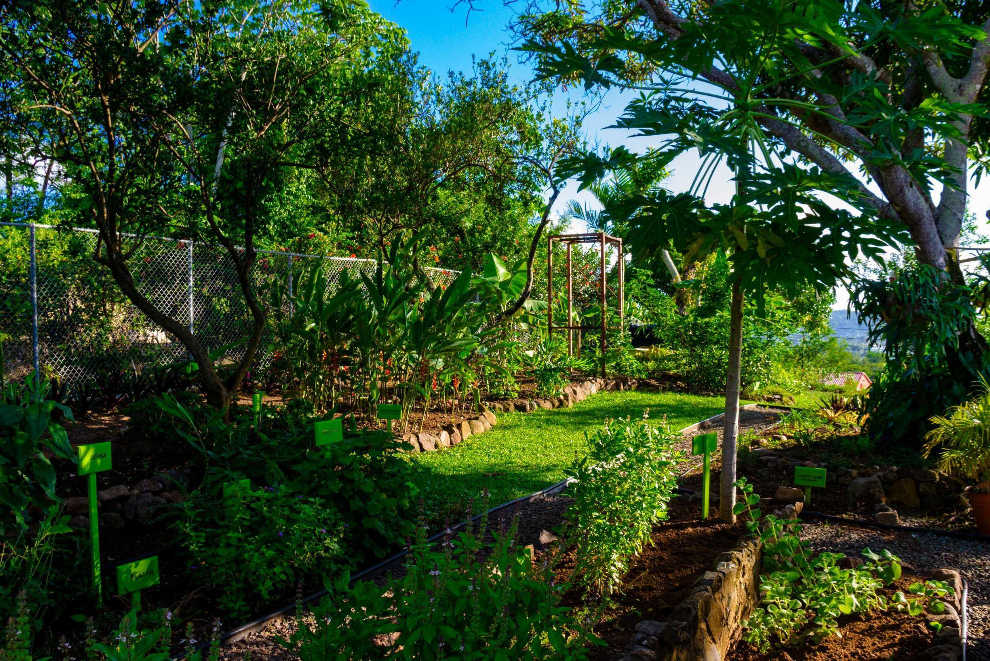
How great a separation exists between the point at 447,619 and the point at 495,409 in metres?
6.18

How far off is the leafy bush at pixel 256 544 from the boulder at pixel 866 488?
368 centimetres

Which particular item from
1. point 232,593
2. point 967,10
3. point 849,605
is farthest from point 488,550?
point 967,10

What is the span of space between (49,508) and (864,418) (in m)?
6.33

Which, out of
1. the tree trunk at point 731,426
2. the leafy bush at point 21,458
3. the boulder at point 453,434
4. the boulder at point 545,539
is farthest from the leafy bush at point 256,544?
the boulder at point 453,434

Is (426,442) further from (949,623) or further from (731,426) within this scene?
(949,623)

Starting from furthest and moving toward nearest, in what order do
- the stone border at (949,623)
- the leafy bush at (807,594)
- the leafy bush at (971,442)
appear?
1. the leafy bush at (971,442)
2. the leafy bush at (807,594)
3. the stone border at (949,623)

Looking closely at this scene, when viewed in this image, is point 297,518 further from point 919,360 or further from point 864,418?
point 864,418

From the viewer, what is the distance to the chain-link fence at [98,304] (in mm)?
6844

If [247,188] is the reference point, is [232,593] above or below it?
below

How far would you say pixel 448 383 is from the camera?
24.7 feet

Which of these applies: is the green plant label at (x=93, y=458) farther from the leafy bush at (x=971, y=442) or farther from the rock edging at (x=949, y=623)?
the leafy bush at (x=971, y=442)

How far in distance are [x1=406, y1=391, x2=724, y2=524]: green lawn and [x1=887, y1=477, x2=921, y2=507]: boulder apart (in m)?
2.39


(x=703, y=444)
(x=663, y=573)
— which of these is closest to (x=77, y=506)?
(x=663, y=573)

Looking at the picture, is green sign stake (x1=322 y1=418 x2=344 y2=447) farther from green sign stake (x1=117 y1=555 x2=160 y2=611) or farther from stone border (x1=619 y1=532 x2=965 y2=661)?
stone border (x1=619 y1=532 x2=965 y2=661)
